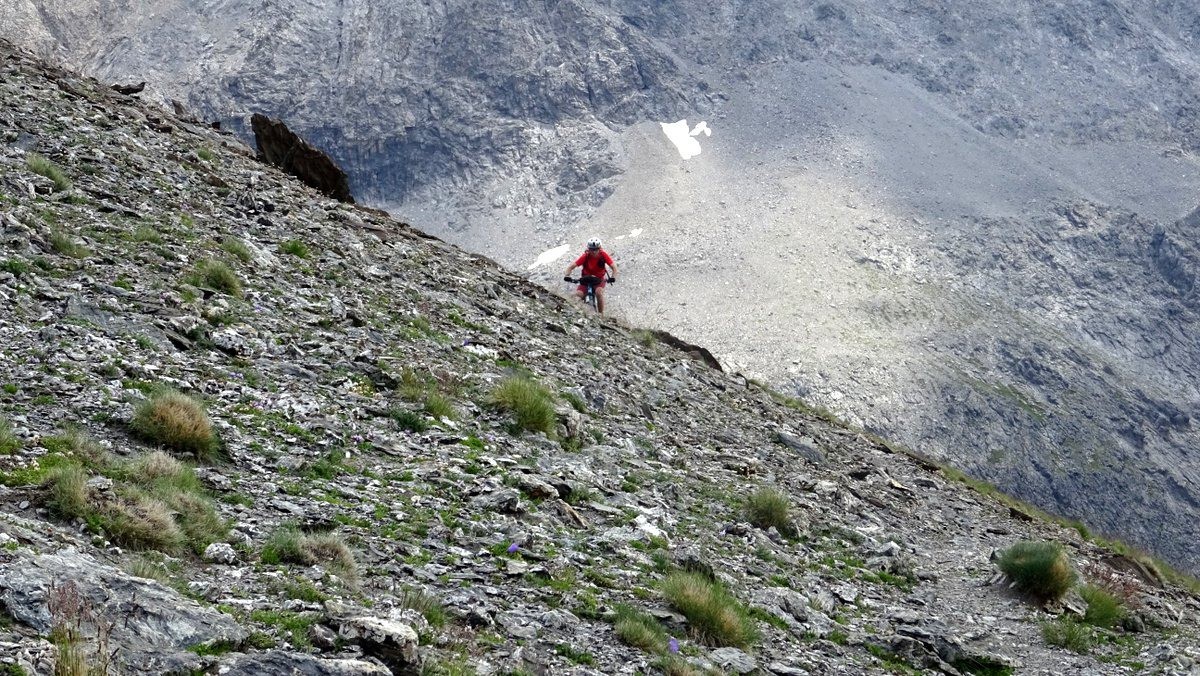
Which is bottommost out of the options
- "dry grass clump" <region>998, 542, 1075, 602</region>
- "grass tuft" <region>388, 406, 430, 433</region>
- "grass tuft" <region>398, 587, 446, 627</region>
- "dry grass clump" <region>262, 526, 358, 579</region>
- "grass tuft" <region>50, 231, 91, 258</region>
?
"grass tuft" <region>50, 231, 91, 258</region>

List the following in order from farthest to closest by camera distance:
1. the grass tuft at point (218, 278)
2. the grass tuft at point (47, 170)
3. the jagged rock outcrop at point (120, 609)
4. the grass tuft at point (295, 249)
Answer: the grass tuft at point (295, 249) < the grass tuft at point (47, 170) < the grass tuft at point (218, 278) < the jagged rock outcrop at point (120, 609)

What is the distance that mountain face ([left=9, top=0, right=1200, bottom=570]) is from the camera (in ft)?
370

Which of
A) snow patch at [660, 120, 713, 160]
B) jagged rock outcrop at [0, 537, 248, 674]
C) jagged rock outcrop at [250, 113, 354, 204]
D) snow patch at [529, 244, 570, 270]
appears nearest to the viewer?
jagged rock outcrop at [0, 537, 248, 674]

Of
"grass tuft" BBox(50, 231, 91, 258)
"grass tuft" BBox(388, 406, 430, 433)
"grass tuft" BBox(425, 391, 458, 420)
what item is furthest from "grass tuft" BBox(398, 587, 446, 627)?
"grass tuft" BBox(50, 231, 91, 258)

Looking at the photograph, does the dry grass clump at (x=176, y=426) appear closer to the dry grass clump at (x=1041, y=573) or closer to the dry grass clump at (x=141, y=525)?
the dry grass clump at (x=141, y=525)

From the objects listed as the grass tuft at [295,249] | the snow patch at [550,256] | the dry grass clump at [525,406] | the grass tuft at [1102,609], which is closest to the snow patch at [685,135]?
the snow patch at [550,256]

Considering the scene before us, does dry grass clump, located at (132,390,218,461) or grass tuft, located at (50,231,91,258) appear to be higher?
dry grass clump, located at (132,390,218,461)

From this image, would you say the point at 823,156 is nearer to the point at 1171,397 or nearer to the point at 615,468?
the point at 1171,397

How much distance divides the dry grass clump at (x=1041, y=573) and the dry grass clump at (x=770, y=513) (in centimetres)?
317

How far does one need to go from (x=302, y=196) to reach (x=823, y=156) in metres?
139

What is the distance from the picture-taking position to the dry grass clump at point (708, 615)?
9422 millimetres

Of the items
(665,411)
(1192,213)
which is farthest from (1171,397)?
(665,411)

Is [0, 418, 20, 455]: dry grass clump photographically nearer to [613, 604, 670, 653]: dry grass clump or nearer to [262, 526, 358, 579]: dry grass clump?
[262, 526, 358, 579]: dry grass clump

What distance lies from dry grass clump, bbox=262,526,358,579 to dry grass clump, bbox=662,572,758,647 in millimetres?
3129
